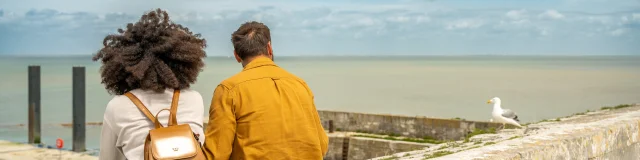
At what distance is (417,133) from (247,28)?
1872cm

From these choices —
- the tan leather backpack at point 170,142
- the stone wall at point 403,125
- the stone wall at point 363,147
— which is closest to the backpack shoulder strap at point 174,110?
the tan leather backpack at point 170,142

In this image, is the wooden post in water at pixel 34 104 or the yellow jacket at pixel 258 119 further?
the wooden post in water at pixel 34 104

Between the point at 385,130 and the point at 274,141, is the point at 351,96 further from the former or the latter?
the point at 274,141

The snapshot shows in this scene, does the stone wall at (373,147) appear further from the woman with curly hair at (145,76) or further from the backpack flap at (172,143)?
the backpack flap at (172,143)

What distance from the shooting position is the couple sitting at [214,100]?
369 cm

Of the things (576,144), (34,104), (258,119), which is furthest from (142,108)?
(34,104)

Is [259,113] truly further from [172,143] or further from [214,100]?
[172,143]

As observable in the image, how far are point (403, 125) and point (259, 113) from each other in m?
19.1

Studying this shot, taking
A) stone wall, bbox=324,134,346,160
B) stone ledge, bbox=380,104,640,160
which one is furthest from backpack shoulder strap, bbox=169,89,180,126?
stone wall, bbox=324,134,346,160

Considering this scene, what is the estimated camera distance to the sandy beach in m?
18.3

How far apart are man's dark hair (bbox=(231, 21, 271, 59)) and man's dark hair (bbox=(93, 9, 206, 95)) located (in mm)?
232

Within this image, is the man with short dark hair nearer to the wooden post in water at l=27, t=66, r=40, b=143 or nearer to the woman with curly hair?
the woman with curly hair

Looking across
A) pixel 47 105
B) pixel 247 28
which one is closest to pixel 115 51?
pixel 247 28

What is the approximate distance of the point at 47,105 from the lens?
52.5 metres
